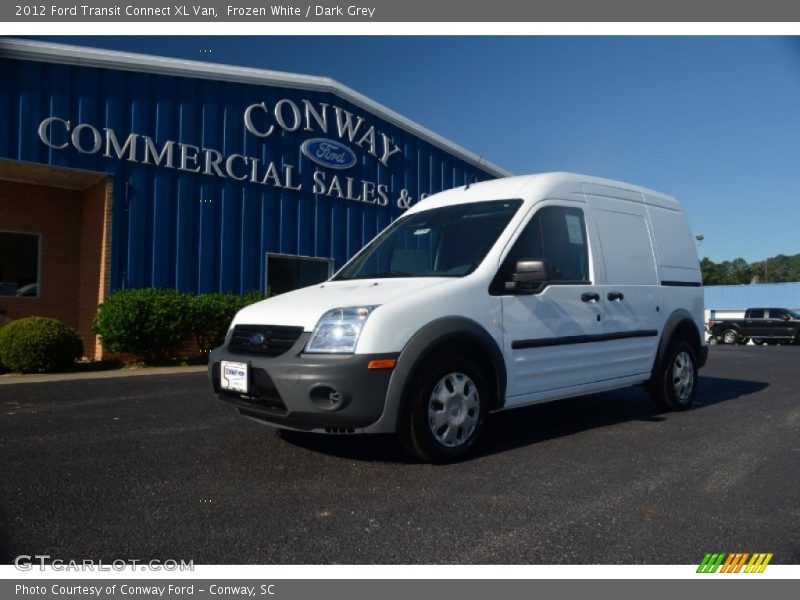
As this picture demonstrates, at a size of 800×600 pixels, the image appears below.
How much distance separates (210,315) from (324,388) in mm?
8754

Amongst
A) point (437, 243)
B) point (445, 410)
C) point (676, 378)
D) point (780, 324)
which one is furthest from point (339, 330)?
point (780, 324)

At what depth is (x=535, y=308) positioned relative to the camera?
190 inches

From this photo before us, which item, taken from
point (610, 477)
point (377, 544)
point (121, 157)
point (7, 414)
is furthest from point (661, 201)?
point (121, 157)

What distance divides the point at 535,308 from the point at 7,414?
509 cm

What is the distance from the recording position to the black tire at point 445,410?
4.09 metres

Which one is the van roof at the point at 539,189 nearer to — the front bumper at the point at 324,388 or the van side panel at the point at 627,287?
the van side panel at the point at 627,287

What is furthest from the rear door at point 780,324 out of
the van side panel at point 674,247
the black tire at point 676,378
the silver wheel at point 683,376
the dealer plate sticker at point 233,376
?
the dealer plate sticker at point 233,376

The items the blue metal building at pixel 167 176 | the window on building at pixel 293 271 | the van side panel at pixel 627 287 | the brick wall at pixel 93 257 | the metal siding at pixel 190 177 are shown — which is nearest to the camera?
the van side panel at pixel 627 287

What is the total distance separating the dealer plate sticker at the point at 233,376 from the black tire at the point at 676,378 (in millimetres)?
3932

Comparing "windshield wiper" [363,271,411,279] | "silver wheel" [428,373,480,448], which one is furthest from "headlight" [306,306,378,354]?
"windshield wiper" [363,271,411,279]

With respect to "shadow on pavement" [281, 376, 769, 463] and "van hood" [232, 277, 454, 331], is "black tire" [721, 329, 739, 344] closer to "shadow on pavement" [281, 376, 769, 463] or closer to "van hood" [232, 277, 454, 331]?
"shadow on pavement" [281, 376, 769, 463]

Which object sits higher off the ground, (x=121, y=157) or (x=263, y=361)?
(x=121, y=157)

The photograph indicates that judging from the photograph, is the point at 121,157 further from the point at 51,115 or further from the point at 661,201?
the point at 661,201

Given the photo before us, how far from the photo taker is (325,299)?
14.2 feet
